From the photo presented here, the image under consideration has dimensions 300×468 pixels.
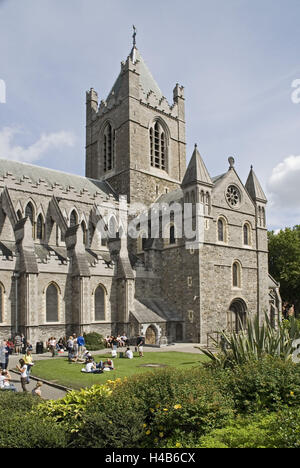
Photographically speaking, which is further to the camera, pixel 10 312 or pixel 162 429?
pixel 10 312

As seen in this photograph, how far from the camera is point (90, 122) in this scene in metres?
51.9

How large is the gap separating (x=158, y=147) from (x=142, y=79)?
8.76 m

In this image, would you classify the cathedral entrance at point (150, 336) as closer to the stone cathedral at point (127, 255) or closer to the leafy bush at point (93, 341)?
the stone cathedral at point (127, 255)

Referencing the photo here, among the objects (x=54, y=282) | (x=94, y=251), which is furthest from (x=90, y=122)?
(x=54, y=282)

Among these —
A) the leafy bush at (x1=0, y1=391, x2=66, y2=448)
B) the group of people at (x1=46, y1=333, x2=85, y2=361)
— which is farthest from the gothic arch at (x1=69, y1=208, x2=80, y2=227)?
the leafy bush at (x1=0, y1=391, x2=66, y2=448)

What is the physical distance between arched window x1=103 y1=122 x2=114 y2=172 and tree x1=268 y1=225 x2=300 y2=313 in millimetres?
23489

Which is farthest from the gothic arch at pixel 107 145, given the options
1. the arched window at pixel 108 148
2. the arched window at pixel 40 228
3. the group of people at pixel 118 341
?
the group of people at pixel 118 341

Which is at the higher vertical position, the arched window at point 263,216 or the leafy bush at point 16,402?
the arched window at point 263,216

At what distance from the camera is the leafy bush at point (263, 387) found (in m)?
10.3

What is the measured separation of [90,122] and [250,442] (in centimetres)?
4869

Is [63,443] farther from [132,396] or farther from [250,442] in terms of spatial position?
[250,442]

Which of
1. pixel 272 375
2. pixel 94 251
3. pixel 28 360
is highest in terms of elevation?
pixel 94 251

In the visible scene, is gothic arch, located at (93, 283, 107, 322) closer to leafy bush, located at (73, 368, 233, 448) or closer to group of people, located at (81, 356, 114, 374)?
group of people, located at (81, 356, 114, 374)

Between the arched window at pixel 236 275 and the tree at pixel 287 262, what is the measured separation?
1468 centimetres
